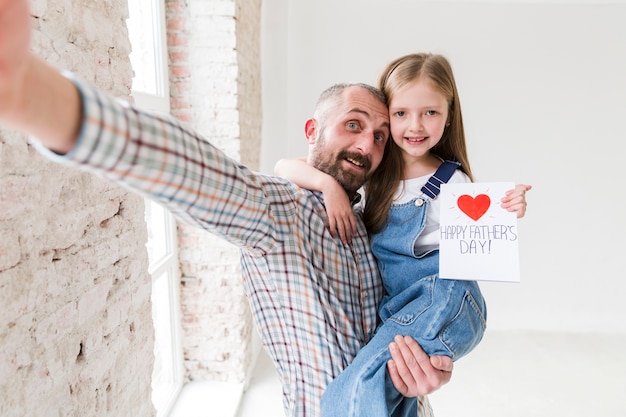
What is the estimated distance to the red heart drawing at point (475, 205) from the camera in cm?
103

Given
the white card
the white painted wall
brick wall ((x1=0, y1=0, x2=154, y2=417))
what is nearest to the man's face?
the white card

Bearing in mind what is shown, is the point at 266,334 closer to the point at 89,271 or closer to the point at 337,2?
the point at 89,271

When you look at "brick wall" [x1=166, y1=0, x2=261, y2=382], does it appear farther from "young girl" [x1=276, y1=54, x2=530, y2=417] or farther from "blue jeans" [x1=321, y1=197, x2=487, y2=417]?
"blue jeans" [x1=321, y1=197, x2=487, y2=417]

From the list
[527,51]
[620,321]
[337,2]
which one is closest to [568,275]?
A: [620,321]

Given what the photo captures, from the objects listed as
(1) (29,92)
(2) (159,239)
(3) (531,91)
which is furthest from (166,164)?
(3) (531,91)

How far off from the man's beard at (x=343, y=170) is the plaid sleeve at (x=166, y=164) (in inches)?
15.9

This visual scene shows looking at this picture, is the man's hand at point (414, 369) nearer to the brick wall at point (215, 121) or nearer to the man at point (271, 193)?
the man at point (271, 193)

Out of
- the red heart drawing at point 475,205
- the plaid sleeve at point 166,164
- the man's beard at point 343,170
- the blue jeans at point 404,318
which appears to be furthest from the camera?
the man's beard at point 343,170

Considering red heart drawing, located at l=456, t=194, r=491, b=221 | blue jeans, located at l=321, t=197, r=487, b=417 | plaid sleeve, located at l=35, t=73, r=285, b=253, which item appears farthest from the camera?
red heart drawing, located at l=456, t=194, r=491, b=221

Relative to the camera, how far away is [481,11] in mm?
3457

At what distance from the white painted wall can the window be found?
4.17ft

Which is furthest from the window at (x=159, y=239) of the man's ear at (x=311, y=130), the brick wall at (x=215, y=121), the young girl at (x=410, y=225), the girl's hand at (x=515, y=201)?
the girl's hand at (x=515, y=201)

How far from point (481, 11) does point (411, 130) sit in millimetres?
2931

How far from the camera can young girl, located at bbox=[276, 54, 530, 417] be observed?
95 centimetres
